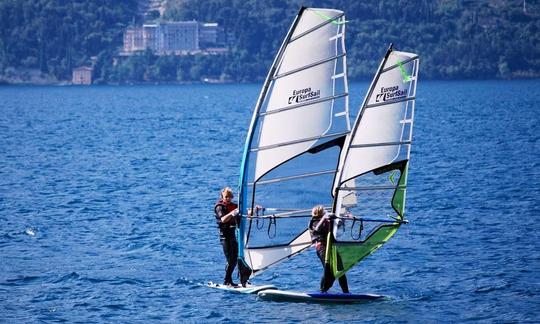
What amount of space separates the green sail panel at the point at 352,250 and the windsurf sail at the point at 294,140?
124 cm

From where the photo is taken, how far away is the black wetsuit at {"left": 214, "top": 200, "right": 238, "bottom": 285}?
26641 millimetres

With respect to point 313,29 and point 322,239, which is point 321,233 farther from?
point 313,29

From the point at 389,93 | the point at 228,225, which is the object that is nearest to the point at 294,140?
the point at 389,93

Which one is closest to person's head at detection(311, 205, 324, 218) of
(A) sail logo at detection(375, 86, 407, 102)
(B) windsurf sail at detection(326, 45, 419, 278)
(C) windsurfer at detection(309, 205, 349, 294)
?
(C) windsurfer at detection(309, 205, 349, 294)

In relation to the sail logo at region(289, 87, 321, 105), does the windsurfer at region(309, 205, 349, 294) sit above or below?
below

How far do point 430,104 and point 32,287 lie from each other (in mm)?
112749

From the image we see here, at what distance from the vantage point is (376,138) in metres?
25.9

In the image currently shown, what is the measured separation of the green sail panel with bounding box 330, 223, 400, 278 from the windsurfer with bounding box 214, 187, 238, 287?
2332 mm

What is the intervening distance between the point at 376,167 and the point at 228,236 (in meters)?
3.52

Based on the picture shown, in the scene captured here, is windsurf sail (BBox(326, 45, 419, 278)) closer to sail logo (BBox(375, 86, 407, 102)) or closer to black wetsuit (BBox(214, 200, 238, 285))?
sail logo (BBox(375, 86, 407, 102))

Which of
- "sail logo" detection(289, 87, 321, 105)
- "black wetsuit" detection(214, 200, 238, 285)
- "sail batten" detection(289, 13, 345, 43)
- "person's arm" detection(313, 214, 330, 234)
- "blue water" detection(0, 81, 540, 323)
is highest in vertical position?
"sail batten" detection(289, 13, 345, 43)

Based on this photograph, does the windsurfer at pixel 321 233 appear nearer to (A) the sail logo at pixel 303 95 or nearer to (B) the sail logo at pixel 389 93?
(A) the sail logo at pixel 303 95

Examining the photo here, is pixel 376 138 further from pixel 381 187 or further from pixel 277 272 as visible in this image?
pixel 277 272

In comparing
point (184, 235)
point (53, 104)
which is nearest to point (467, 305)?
point (184, 235)
